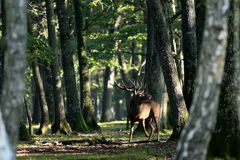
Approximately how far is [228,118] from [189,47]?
7248mm

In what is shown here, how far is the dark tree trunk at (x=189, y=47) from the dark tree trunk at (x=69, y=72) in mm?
11145

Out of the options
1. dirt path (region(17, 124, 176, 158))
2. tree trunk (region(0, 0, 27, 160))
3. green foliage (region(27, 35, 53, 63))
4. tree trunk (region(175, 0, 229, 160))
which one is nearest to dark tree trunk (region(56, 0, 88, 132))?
green foliage (region(27, 35, 53, 63))

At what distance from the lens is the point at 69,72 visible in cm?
3062

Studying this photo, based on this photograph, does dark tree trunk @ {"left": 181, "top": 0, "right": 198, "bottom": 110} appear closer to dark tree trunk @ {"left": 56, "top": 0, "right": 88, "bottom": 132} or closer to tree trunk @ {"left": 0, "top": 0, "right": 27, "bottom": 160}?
dark tree trunk @ {"left": 56, "top": 0, "right": 88, "bottom": 132}

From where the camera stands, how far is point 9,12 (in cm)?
830

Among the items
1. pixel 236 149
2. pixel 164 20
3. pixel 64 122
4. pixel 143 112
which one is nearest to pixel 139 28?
pixel 64 122

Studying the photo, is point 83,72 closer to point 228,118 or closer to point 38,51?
point 38,51

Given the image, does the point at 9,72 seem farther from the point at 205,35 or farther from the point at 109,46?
the point at 109,46

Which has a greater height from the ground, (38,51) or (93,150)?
(38,51)

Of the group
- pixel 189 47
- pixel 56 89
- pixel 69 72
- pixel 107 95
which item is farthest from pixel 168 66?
pixel 107 95

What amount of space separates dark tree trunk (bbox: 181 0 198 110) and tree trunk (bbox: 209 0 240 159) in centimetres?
664

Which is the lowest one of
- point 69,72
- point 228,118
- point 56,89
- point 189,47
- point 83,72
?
point 228,118

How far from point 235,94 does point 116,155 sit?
4.55 metres

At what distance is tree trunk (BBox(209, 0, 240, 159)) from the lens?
13039mm
